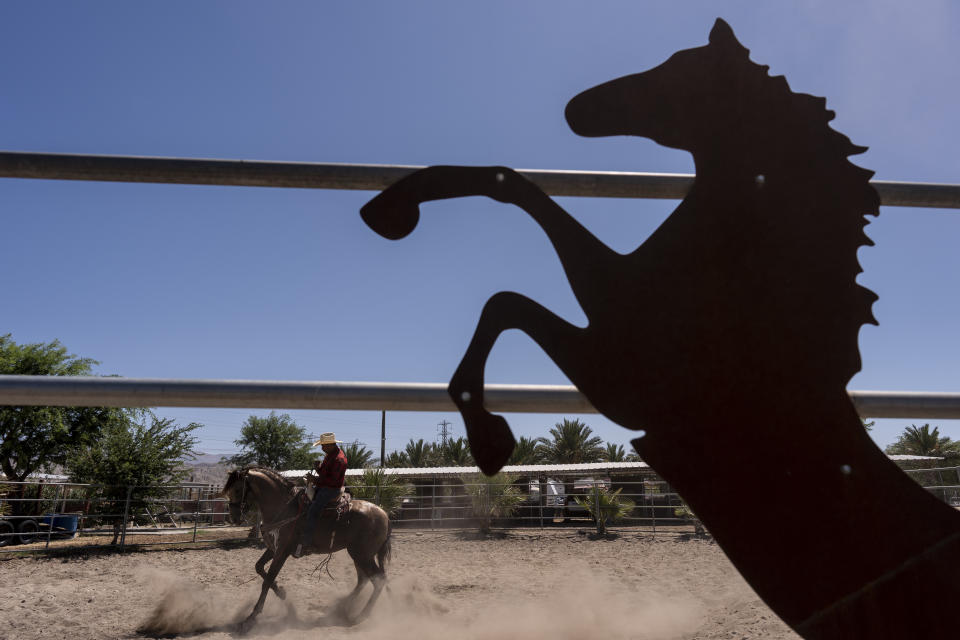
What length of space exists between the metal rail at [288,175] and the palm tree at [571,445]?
92.5ft

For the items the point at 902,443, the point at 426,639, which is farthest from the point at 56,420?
the point at 902,443

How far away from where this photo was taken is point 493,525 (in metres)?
19.1

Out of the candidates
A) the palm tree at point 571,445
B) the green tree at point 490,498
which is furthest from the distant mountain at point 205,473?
the palm tree at point 571,445

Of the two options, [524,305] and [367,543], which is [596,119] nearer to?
[524,305]

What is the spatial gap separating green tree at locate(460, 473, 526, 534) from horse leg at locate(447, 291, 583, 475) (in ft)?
53.6

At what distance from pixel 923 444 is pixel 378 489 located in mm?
16031

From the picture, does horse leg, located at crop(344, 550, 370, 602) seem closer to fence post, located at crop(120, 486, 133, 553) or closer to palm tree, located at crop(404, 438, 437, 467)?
fence post, located at crop(120, 486, 133, 553)

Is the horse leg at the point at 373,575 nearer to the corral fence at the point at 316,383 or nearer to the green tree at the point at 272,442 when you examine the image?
the corral fence at the point at 316,383

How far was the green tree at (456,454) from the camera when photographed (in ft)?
88.0

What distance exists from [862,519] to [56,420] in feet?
66.6

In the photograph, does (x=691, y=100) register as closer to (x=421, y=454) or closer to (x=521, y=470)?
(x=521, y=470)

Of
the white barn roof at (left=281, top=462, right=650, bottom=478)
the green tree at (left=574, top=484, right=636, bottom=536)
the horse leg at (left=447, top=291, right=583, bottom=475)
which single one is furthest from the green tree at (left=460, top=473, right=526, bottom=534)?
the horse leg at (left=447, top=291, right=583, bottom=475)

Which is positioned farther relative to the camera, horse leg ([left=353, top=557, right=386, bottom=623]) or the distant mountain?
the distant mountain

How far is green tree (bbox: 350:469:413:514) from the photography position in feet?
50.4
